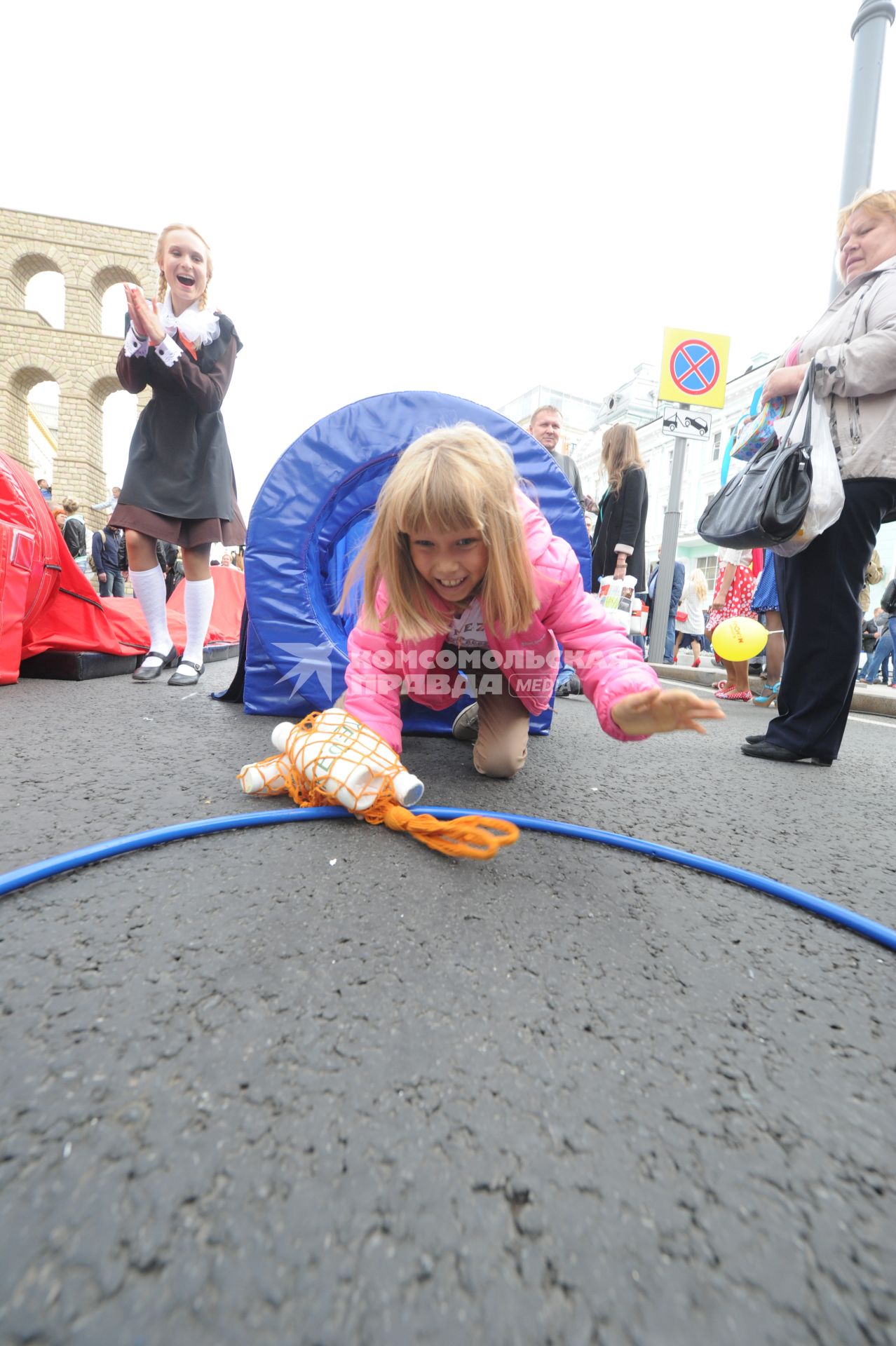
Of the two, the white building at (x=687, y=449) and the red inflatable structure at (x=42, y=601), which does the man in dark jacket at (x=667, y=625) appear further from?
the white building at (x=687, y=449)

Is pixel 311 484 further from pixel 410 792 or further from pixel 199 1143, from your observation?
pixel 199 1143

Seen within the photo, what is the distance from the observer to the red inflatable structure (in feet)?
8.31

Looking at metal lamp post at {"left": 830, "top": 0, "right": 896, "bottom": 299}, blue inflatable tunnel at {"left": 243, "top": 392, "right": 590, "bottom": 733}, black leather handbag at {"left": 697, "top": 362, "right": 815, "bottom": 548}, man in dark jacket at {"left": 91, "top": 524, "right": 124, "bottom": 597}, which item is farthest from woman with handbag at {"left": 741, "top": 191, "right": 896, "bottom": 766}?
man in dark jacket at {"left": 91, "top": 524, "right": 124, "bottom": 597}

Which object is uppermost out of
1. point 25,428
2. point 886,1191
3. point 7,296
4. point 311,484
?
point 7,296

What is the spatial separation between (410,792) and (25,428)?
2083 centimetres

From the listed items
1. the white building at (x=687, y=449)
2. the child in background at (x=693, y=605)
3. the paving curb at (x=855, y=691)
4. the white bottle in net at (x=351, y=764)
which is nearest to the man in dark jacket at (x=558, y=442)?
the paving curb at (x=855, y=691)

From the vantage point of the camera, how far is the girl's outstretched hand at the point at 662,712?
3.33 feet

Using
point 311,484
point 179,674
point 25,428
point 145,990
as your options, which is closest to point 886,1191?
point 145,990

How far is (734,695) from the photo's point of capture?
14.3 feet

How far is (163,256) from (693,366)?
4.22m

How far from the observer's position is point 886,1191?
0.53m

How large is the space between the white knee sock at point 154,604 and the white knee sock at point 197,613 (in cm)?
13

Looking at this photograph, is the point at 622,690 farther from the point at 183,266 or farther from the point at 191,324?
the point at 183,266

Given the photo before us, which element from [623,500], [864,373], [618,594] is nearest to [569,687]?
[618,594]
